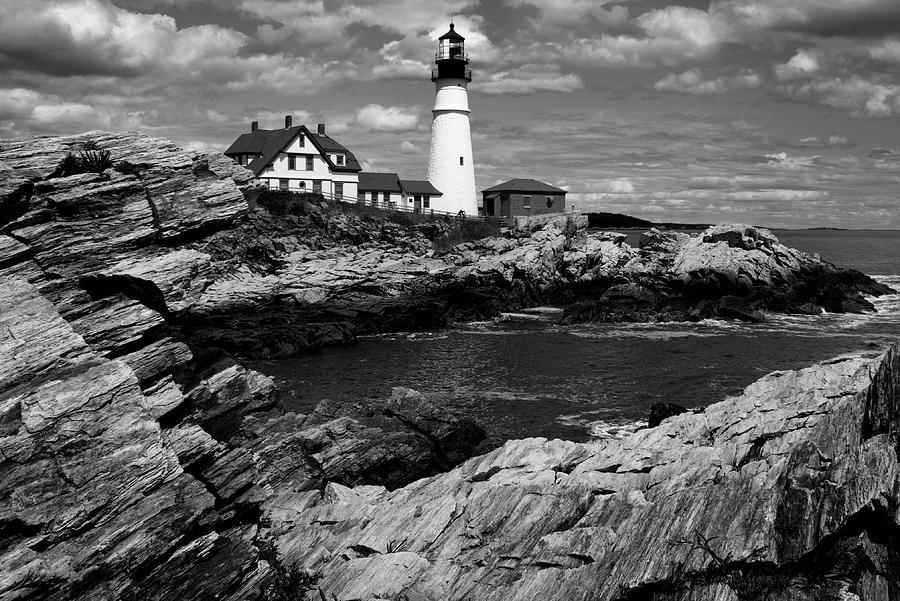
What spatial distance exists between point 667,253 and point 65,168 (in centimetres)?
5300

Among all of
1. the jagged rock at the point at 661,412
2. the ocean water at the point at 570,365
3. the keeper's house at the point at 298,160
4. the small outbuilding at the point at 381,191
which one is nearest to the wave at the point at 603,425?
the ocean water at the point at 570,365

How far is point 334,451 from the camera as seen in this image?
1889 centimetres

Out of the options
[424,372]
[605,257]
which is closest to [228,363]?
[424,372]

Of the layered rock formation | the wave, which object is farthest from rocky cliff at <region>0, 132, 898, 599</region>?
the wave

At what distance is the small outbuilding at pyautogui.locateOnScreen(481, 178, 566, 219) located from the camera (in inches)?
2933

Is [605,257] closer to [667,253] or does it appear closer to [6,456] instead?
[667,253]

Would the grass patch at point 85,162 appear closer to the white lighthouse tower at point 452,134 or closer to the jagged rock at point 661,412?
the jagged rock at point 661,412

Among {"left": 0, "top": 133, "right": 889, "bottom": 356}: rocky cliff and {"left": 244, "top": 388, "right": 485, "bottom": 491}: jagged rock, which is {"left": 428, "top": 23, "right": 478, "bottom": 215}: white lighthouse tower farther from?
{"left": 244, "top": 388, "right": 485, "bottom": 491}: jagged rock

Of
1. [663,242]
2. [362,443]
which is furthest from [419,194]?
[362,443]

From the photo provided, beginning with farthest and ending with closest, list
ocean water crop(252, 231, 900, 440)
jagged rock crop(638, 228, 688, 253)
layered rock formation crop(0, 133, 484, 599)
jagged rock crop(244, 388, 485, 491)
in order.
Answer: jagged rock crop(638, 228, 688, 253), ocean water crop(252, 231, 900, 440), jagged rock crop(244, 388, 485, 491), layered rock formation crop(0, 133, 484, 599)

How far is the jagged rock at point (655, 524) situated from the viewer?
1047cm

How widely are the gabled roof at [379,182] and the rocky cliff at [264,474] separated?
180ft

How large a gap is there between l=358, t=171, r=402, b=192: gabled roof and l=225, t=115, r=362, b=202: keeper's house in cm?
123

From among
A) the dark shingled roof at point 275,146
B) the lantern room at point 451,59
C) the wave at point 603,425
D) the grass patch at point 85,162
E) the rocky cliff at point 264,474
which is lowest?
the wave at point 603,425
